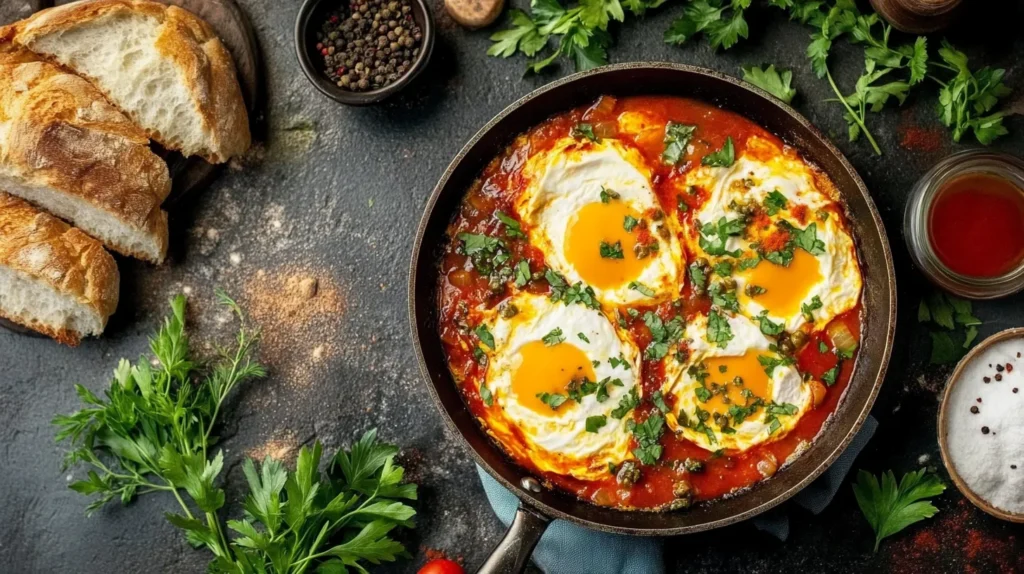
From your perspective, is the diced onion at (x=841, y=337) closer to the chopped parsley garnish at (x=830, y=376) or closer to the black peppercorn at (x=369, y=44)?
the chopped parsley garnish at (x=830, y=376)

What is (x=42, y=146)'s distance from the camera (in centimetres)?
430

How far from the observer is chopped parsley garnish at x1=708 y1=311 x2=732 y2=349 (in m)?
4.18

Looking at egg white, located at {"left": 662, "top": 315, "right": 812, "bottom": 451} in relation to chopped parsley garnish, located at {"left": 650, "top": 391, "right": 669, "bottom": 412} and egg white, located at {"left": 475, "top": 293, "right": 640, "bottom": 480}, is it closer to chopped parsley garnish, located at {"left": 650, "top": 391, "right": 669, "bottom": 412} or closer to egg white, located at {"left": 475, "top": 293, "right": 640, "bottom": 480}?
chopped parsley garnish, located at {"left": 650, "top": 391, "right": 669, "bottom": 412}

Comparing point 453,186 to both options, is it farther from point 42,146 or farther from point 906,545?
point 906,545

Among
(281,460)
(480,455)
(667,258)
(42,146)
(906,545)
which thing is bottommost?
(906,545)

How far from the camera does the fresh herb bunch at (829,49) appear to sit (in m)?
4.30

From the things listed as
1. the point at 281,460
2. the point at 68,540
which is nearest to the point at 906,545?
the point at 281,460

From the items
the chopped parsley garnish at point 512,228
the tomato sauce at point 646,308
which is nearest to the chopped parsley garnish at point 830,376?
the tomato sauce at point 646,308

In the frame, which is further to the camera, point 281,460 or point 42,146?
point 281,460

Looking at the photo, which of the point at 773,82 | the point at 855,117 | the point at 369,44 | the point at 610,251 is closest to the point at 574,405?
the point at 610,251

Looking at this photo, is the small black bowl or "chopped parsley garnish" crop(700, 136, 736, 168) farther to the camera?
the small black bowl

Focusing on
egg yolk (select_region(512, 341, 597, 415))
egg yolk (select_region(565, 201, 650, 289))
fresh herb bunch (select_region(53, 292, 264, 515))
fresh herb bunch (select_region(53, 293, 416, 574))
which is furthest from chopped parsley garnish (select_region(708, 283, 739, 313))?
fresh herb bunch (select_region(53, 292, 264, 515))

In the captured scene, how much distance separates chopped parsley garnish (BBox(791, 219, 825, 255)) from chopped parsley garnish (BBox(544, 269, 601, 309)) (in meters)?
1.04

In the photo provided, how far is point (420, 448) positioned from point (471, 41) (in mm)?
2275
